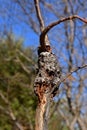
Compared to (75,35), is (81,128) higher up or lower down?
lower down

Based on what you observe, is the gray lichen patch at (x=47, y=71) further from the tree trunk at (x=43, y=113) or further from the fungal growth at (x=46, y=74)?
the tree trunk at (x=43, y=113)

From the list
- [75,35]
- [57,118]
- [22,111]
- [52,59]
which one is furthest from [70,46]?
[52,59]

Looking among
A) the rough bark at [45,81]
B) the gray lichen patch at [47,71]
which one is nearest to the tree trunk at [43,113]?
the rough bark at [45,81]

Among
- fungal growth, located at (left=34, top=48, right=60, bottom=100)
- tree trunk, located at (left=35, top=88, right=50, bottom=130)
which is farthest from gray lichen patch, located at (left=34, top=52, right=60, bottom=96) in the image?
tree trunk, located at (left=35, top=88, right=50, bottom=130)

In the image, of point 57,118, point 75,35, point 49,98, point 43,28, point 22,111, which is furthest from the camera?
point 22,111

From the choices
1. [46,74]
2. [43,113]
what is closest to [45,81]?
[46,74]

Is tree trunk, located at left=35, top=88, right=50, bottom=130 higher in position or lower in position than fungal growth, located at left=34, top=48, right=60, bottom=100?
lower

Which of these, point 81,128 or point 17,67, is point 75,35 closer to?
point 81,128

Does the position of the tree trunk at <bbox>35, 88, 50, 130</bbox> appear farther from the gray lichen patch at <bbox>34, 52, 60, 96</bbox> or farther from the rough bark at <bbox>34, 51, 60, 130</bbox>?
the gray lichen patch at <bbox>34, 52, 60, 96</bbox>
